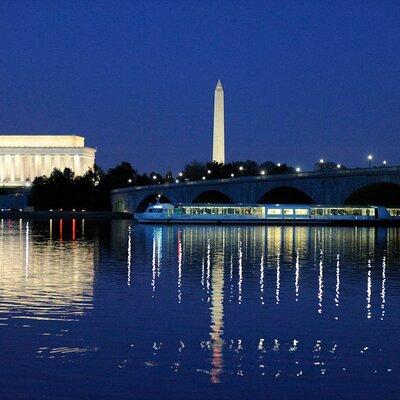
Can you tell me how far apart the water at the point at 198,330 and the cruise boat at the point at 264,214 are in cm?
7938

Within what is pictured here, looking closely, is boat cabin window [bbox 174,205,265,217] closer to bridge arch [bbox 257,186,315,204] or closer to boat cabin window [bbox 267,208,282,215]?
boat cabin window [bbox 267,208,282,215]

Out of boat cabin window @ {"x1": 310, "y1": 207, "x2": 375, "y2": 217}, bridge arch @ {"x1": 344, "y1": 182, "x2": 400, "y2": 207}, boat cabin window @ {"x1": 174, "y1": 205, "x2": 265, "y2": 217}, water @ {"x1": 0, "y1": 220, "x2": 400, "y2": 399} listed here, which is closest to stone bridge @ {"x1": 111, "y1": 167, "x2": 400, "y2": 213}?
bridge arch @ {"x1": 344, "y1": 182, "x2": 400, "y2": 207}

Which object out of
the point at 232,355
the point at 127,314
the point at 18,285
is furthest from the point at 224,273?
the point at 232,355

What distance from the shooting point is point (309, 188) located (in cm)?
14662

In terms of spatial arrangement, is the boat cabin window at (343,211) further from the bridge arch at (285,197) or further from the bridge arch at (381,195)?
the bridge arch at (285,197)

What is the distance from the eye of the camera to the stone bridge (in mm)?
131500

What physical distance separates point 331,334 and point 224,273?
21.8 meters

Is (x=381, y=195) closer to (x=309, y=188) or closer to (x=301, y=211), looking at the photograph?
(x=309, y=188)

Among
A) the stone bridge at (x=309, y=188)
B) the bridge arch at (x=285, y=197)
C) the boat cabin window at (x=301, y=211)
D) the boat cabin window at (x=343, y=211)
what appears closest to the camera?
the stone bridge at (x=309, y=188)

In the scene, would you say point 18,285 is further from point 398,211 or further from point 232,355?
point 398,211

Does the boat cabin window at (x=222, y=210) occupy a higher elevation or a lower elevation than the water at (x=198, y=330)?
higher

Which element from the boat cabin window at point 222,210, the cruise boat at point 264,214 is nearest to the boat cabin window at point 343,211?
the cruise boat at point 264,214

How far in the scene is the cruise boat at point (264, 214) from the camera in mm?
140125

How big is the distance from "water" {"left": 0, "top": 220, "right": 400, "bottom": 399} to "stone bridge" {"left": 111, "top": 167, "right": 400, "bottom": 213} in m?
71.7
